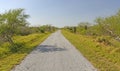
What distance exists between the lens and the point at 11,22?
85.7 feet

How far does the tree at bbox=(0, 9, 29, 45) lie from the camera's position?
83.9 ft

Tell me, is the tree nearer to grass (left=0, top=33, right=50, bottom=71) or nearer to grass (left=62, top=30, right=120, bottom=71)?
grass (left=0, top=33, right=50, bottom=71)

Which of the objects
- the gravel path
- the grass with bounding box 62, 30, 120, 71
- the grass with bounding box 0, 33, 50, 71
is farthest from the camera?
the grass with bounding box 0, 33, 50, 71

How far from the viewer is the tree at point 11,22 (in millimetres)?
25575

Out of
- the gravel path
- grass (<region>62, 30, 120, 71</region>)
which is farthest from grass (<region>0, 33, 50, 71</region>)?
grass (<region>62, 30, 120, 71</region>)

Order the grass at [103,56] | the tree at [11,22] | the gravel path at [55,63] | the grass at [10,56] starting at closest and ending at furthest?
the gravel path at [55,63], the grass at [103,56], the grass at [10,56], the tree at [11,22]

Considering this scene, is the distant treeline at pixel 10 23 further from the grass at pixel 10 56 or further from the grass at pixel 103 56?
the grass at pixel 103 56

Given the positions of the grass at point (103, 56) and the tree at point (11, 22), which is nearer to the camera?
the grass at point (103, 56)

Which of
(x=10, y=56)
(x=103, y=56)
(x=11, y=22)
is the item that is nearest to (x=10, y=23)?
(x=11, y=22)

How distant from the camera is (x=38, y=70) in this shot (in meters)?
10.0

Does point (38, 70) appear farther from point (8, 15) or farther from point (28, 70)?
point (8, 15)

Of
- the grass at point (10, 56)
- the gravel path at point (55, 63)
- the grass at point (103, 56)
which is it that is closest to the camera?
the gravel path at point (55, 63)

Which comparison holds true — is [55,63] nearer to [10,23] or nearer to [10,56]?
[10,56]

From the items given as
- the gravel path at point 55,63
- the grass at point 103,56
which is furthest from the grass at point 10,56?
the grass at point 103,56
